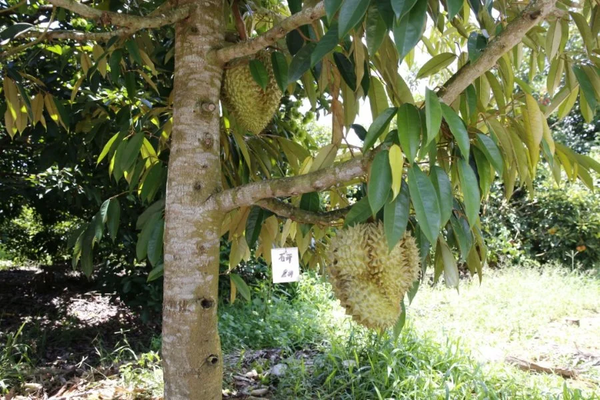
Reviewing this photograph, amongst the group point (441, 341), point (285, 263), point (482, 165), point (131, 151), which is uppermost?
point (131, 151)

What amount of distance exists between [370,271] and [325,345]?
233 cm

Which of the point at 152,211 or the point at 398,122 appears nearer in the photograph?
the point at 398,122

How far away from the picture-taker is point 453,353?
3.05 m

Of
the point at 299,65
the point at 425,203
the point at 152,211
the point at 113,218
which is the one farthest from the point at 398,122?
the point at 113,218

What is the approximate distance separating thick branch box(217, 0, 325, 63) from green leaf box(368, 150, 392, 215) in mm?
332

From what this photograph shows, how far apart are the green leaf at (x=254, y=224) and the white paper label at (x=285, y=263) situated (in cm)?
22

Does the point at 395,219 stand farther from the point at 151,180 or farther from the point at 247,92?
the point at 151,180

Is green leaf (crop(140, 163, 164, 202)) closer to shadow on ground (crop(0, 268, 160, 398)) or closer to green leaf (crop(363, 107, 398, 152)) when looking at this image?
green leaf (crop(363, 107, 398, 152))

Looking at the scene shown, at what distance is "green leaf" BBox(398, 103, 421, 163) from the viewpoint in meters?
0.84

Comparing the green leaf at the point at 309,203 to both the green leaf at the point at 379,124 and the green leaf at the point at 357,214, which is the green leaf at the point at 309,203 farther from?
the green leaf at the point at 379,124

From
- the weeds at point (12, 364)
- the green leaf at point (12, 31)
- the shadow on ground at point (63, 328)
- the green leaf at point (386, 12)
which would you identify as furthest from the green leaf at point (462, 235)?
the weeds at point (12, 364)

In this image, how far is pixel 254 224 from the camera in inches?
58.3

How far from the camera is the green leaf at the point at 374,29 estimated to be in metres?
0.90

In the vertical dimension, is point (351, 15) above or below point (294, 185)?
above
